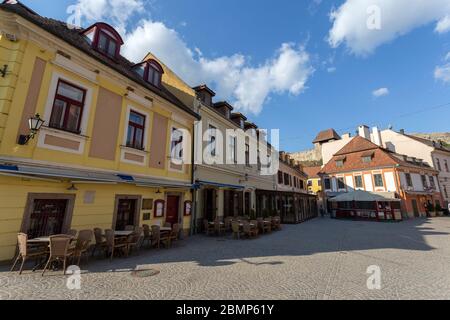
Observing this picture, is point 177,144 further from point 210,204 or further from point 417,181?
point 417,181

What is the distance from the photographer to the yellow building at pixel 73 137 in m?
6.19

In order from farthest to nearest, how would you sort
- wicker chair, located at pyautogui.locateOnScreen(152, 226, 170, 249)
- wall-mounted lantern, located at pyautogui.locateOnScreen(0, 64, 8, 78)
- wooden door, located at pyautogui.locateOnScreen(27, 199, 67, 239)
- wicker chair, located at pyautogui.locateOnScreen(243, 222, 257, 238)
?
wicker chair, located at pyautogui.locateOnScreen(243, 222, 257, 238) < wicker chair, located at pyautogui.locateOnScreen(152, 226, 170, 249) < wooden door, located at pyautogui.locateOnScreen(27, 199, 67, 239) < wall-mounted lantern, located at pyautogui.locateOnScreen(0, 64, 8, 78)

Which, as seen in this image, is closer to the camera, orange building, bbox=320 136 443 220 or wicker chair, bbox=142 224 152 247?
wicker chair, bbox=142 224 152 247

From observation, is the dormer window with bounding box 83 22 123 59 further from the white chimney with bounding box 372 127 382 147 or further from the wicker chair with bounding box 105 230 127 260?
the white chimney with bounding box 372 127 382 147

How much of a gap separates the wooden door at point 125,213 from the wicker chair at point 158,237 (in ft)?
3.78

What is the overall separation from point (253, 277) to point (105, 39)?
11686mm

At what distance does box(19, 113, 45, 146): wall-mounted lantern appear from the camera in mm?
6059

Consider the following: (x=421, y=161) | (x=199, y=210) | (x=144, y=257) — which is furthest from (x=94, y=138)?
(x=421, y=161)

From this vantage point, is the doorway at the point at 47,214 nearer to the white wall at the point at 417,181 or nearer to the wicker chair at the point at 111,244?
the wicker chair at the point at 111,244

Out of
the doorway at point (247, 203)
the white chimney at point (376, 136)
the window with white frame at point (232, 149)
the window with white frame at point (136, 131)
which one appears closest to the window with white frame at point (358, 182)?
the white chimney at point (376, 136)

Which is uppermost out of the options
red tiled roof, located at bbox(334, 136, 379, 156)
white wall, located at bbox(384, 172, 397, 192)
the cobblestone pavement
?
red tiled roof, located at bbox(334, 136, 379, 156)

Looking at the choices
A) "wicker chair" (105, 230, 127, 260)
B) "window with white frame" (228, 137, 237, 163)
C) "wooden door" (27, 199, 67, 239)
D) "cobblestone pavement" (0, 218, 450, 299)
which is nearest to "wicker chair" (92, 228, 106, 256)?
"wicker chair" (105, 230, 127, 260)

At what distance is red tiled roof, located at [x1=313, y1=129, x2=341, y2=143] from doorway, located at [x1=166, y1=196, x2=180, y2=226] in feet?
156

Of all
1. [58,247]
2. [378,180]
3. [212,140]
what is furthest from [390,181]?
[58,247]
